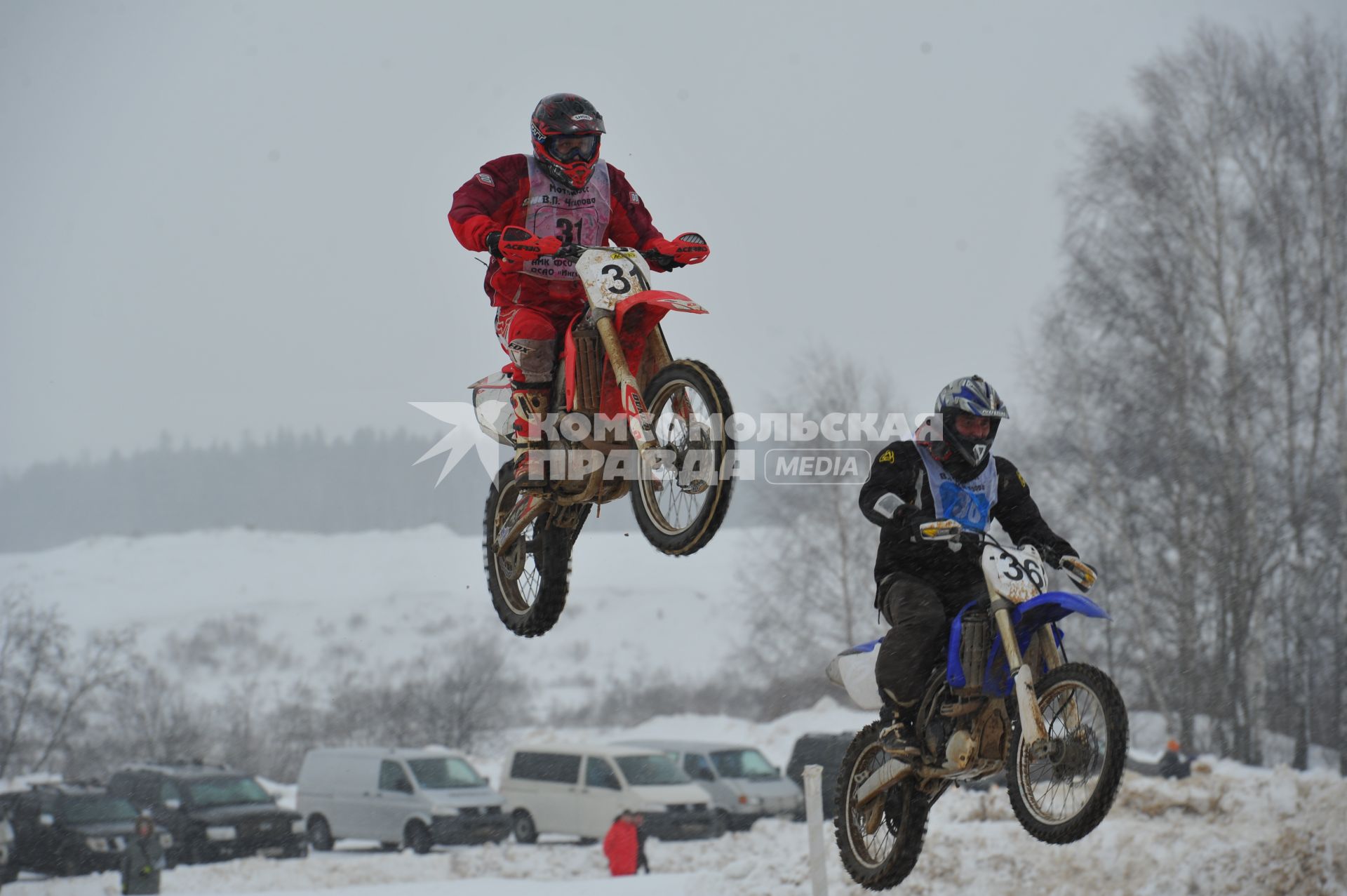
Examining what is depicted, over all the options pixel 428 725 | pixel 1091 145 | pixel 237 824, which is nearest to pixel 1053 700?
pixel 237 824

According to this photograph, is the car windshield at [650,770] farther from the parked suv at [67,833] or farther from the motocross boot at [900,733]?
the motocross boot at [900,733]

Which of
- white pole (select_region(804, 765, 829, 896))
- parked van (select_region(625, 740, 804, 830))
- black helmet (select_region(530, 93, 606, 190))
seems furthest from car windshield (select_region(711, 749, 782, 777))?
black helmet (select_region(530, 93, 606, 190))

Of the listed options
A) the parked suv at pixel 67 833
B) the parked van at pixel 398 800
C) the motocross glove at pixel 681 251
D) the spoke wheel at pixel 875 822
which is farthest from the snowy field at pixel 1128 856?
the motocross glove at pixel 681 251

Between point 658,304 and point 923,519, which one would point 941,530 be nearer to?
point 923,519

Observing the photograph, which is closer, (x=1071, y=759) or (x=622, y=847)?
(x=1071, y=759)

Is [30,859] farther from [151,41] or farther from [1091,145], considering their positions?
[151,41]

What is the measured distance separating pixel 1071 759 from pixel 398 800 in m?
18.1

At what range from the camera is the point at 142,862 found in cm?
1917

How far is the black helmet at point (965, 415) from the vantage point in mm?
6543

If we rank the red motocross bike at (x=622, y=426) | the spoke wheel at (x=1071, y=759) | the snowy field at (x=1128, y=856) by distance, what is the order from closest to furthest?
the spoke wheel at (x=1071, y=759) → the red motocross bike at (x=622, y=426) → the snowy field at (x=1128, y=856)

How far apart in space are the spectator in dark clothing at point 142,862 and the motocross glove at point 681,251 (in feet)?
52.0

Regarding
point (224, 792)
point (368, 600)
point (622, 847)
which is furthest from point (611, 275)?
point (368, 600)

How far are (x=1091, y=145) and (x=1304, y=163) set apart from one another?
3.96 meters

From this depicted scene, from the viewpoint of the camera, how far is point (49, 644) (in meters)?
36.1
